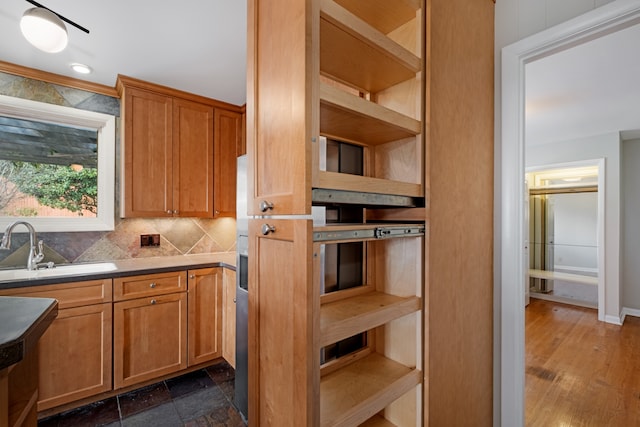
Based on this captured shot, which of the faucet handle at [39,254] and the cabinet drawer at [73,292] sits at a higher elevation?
the faucet handle at [39,254]

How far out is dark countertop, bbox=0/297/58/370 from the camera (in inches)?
27.5

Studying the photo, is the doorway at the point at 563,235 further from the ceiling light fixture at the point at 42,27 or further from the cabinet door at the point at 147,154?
the ceiling light fixture at the point at 42,27

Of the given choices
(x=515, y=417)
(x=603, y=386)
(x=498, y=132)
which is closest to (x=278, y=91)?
(x=498, y=132)

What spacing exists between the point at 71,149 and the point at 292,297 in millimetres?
2724

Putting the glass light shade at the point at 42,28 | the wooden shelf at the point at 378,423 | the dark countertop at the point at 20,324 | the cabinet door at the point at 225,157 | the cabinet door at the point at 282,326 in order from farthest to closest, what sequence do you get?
the cabinet door at the point at 225,157, the glass light shade at the point at 42,28, the wooden shelf at the point at 378,423, the cabinet door at the point at 282,326, the dark countertop at the point at 20,324

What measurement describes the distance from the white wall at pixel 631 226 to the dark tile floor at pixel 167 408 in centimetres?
541

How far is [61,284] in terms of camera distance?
1.90 m

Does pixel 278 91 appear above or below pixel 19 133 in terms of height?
below

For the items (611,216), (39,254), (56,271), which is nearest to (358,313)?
(56,271)

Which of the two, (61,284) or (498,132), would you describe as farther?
(61,284)

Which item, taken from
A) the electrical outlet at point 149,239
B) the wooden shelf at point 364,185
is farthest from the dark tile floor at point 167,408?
the wooden shelf at point 364,185

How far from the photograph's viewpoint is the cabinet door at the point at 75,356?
186 cm

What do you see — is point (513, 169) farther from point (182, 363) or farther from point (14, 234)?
point (14, 234)

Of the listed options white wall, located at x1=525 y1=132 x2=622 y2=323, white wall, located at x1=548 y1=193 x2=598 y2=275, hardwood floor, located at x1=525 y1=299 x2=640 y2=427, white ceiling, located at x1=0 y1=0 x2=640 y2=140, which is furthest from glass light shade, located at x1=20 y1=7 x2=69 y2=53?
white wall, located at x1=548 y1=193 x2=598 y2=275
